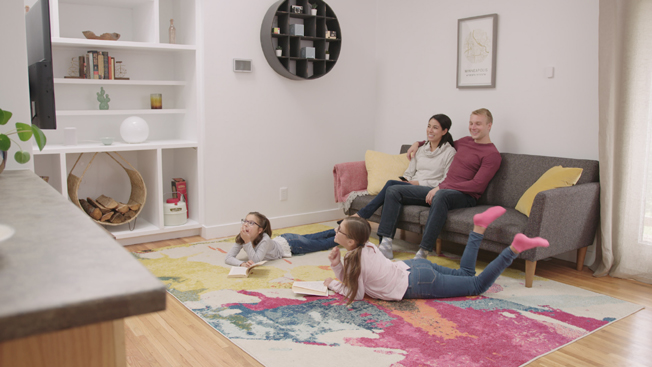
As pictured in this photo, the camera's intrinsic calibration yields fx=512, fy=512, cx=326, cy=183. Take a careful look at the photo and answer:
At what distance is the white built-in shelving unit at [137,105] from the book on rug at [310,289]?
62.8 inches

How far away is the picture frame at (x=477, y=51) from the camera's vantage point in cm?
406

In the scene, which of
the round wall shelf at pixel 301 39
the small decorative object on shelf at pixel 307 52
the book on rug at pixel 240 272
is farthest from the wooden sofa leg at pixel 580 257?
the small decorative object on shelf at pixel 307 52

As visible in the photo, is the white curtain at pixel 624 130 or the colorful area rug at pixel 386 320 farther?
the white curtain at pixel 624 130

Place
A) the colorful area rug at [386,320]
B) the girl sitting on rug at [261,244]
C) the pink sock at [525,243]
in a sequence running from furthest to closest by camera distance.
A: the girl sitting on rug at [261,244] < the pink sock at [525,243] < the colorful area rug at [386,320]

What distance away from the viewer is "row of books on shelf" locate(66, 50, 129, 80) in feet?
12.6

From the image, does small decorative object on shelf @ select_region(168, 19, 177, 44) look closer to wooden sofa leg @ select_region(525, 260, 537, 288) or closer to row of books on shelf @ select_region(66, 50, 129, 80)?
row of books on shelf @ select_region(66, 50, 129, 80)

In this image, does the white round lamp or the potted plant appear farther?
the white round lamp


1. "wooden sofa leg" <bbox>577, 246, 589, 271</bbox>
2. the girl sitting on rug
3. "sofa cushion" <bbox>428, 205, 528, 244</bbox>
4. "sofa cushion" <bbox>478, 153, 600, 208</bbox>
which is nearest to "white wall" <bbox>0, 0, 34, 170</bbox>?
the girl sitting on rug

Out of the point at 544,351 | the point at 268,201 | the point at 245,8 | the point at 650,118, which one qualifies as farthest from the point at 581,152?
the point at 245,8

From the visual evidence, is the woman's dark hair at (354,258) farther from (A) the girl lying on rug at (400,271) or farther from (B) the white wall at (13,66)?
(B) the white wall at (13,66)

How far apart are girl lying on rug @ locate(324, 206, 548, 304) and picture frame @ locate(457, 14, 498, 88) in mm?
1597

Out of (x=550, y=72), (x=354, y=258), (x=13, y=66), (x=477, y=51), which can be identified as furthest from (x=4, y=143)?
(x=477, y=51)

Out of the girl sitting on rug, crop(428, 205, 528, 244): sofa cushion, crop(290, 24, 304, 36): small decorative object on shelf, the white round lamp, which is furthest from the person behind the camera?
crop(290, 24, 304, 36): small decorative object on shelf

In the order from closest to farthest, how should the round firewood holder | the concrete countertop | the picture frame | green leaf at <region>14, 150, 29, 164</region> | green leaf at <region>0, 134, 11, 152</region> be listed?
the concrete countertop
green leaf at <region>0, 134, 11, 152</region>
green leaf at <region>14, 150, 29, 164</region>
the round firewood holder
the picture frame
